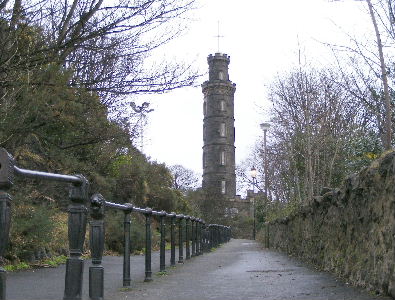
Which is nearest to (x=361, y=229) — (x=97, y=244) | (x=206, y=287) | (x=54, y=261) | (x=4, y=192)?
(x=206, y=287)

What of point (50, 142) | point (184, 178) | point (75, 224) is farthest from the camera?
point (184, 178)

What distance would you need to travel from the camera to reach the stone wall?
4.52 m

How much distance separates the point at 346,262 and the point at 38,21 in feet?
17.6

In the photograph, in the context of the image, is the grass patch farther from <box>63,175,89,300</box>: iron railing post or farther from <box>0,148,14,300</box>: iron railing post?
<box>0,148,14,300</box>: iron railing post

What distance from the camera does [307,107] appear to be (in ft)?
53.0

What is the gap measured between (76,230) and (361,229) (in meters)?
3.03

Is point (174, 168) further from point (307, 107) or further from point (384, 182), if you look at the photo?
point (384, 182)

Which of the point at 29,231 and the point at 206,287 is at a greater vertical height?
the point at 29,231

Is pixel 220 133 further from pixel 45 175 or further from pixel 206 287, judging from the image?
pixel 45 175

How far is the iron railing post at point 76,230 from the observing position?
3793mm

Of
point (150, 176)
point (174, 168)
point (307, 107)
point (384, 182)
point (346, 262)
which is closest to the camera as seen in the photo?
point (384, 182)

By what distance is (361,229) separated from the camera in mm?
5590

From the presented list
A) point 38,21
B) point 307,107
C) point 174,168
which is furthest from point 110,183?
point 174,168

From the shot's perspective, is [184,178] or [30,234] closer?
[30,234]
